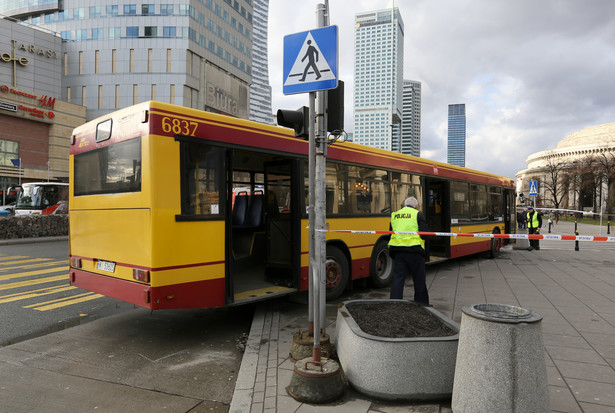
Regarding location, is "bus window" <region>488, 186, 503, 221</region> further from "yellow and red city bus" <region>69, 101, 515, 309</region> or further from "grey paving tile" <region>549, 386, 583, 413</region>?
"grey paving tile" <region>549, 386, 583, 413</region>

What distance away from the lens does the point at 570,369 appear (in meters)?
4.12

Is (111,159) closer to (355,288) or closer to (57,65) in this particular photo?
(355,288)

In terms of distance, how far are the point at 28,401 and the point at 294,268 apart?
3.80m

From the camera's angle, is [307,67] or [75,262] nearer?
[307,67]

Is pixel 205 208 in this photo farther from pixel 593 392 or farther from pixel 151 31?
pixel 151 31

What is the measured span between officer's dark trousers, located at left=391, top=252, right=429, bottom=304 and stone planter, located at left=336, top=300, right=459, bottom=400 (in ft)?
8.91

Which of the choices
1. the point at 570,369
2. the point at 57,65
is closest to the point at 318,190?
the point at 570,369

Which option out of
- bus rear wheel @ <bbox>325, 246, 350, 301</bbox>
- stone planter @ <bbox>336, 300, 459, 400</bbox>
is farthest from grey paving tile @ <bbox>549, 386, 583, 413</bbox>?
bus rear wheel @ <bbox>325, 246, 350, 301</bbox>

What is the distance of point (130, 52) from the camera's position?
178 ft

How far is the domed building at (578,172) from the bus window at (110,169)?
1504 inches

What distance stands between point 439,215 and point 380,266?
11.8 feet

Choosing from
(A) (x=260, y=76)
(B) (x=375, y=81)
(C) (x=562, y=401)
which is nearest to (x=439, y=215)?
(C) (x=562, y=401)

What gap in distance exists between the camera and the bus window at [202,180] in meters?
5.11

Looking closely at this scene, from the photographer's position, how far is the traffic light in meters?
4.28
